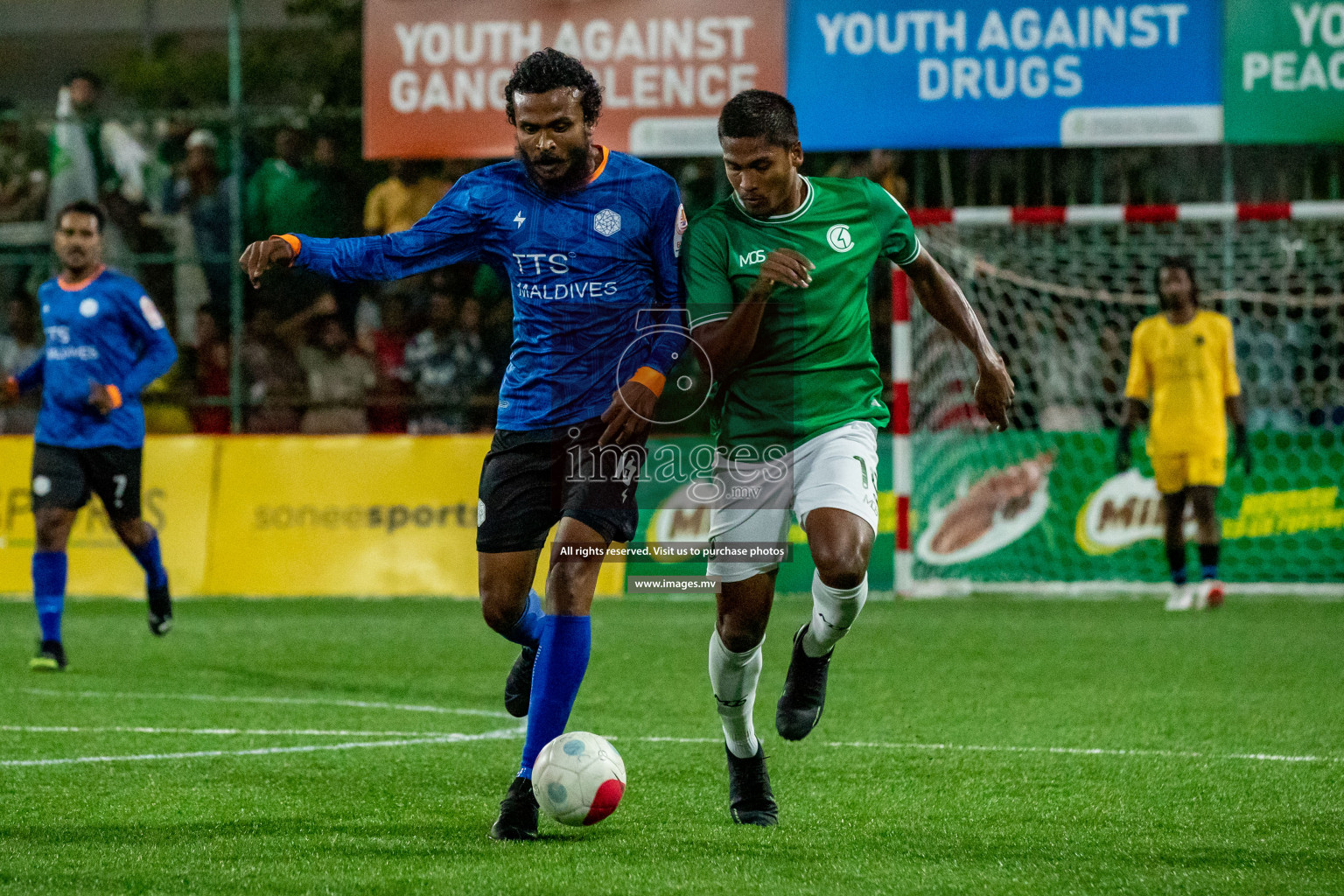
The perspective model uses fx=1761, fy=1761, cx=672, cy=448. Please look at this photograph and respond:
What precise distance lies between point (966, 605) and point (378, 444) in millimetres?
4400

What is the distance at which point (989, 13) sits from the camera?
1319cm

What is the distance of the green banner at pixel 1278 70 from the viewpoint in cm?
1309

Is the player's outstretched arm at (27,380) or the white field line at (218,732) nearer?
the white field line at (218,732)

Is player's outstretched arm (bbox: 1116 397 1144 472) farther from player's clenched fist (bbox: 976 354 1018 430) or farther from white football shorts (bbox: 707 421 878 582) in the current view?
white football shorts (bbox: 707 421 878 582)

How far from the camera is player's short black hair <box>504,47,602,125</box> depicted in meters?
4.95

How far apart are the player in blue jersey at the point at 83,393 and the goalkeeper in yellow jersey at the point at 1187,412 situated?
643 cm

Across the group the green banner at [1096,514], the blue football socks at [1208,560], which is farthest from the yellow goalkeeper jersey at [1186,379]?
the green banner at [1096,514]

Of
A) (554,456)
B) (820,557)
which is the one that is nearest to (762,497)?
(820,557)

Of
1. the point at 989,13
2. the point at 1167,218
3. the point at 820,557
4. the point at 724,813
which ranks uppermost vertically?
the point at 989,13

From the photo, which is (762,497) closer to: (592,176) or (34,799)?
(592,176)

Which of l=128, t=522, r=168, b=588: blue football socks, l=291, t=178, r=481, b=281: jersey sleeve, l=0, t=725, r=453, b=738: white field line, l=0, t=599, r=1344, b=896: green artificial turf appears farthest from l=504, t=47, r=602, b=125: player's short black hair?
l=128, t=522, r=168, b=588: blue football socks

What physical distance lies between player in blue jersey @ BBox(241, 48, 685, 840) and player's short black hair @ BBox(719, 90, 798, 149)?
0.39 meters

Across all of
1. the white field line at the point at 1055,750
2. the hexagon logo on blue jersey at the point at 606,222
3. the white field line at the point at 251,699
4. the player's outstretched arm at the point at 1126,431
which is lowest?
the white field line at the point at 1055,750

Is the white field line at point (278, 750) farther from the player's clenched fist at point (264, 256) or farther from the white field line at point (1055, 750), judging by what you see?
the player's clenched fist at point (264, 256)
